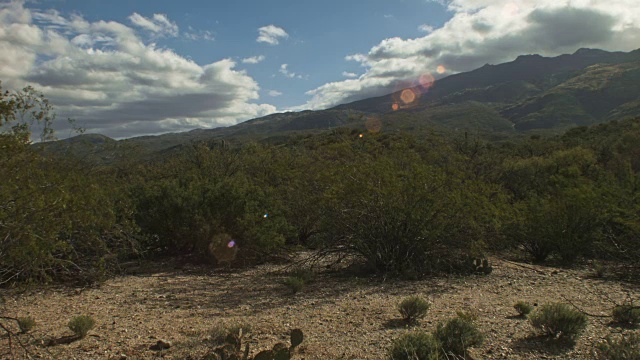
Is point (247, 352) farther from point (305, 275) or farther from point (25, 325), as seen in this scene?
point (305, 275)

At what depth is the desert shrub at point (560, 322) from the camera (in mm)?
4812

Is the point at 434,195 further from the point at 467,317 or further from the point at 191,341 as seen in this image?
the point at 191,341

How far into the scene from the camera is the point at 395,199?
350 inches

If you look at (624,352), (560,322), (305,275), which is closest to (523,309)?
(560,322)

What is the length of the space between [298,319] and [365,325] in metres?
0.98

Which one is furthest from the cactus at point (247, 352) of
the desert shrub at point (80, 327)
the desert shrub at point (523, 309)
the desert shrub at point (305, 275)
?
the desert shrub at point (305, 275)

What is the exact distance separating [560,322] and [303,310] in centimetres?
347

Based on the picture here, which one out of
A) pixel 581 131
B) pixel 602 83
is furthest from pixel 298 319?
pixel 602 83

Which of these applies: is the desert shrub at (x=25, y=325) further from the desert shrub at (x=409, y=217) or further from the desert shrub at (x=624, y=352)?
the desert shrub at (x=624, y=352)

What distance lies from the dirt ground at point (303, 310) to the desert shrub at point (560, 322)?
147 mm

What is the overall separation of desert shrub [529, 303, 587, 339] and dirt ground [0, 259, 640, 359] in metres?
0.15

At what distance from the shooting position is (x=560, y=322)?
15.8ft

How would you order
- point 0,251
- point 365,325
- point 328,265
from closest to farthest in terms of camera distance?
point 0,251 < point 365,325 < point 328,265

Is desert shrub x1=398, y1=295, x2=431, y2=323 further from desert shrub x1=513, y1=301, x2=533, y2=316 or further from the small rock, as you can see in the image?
the small rock
